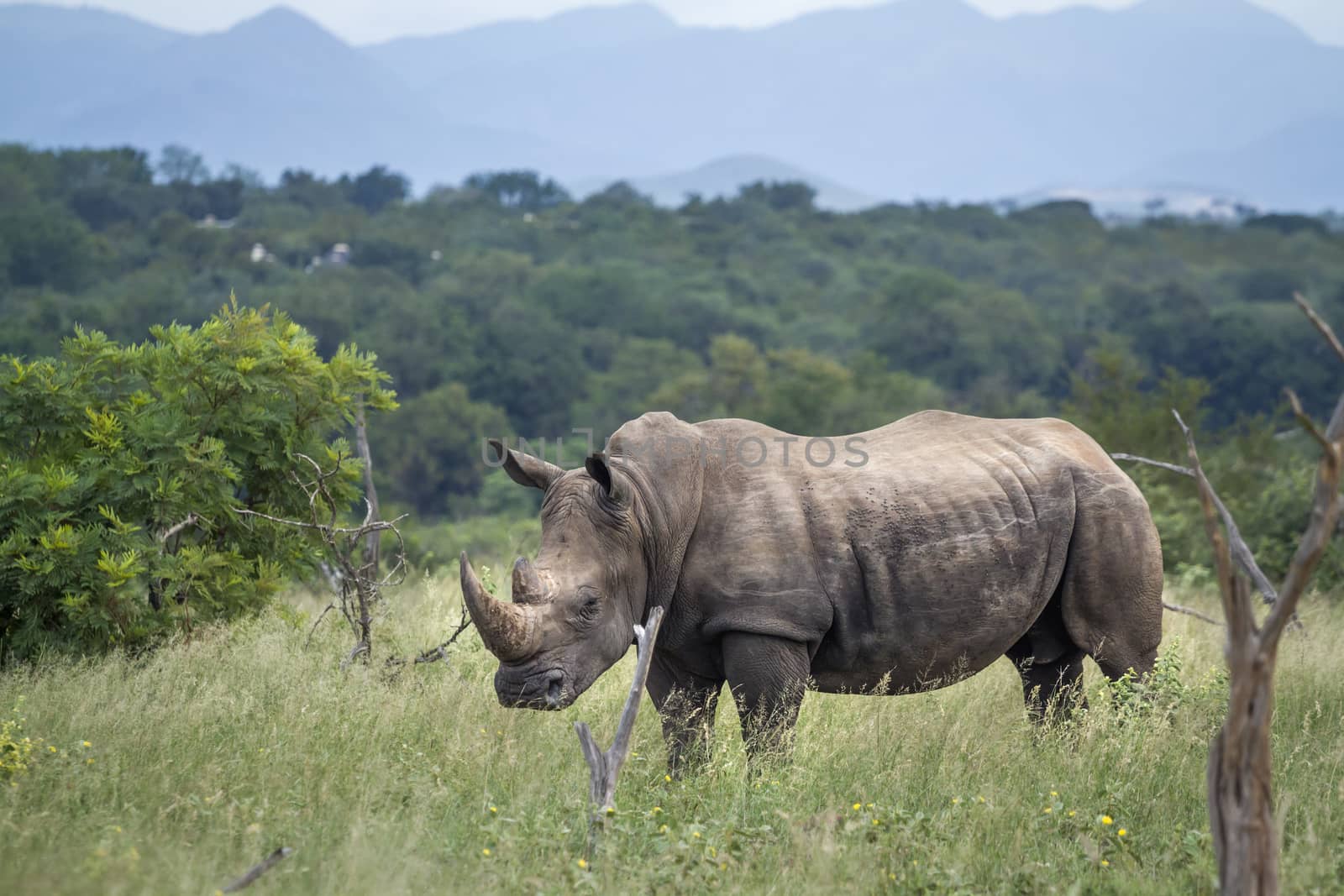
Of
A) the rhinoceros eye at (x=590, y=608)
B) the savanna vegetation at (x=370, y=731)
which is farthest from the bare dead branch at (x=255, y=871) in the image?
the rhinoceros eye at (x=590, y=608)

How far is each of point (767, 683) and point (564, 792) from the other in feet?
3.09

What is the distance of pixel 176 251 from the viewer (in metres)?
64.9

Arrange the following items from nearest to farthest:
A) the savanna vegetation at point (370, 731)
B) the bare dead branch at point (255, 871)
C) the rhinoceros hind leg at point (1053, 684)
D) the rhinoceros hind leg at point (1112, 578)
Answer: the bare dead branch at point (255, 871) → the savanna vegetation at point (370, 731) → the rhinoceros hind leg at point (1112, 578) → the rhinoceros hind leg at point (1053, 684)

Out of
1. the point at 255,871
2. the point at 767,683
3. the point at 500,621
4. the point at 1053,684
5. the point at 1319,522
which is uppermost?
the point at 1319,522

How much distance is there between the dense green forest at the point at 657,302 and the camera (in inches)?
1848

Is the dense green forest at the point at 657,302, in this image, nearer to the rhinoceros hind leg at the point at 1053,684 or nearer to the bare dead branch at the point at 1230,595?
the rhinoceros hind leg at the point at 1053,684

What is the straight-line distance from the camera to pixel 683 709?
6.21 metres

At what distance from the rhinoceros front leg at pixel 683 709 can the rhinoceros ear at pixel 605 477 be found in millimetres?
859

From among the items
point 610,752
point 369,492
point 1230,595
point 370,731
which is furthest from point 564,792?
point 369,492

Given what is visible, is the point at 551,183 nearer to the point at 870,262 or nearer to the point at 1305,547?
the point at 870,262

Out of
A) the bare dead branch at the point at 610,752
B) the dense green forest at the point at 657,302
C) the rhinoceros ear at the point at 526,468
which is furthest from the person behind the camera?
the dense green forest at the point at 657,302

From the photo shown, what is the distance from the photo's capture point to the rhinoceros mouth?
218 inches

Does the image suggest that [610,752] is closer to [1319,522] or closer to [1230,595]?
[1230,595]

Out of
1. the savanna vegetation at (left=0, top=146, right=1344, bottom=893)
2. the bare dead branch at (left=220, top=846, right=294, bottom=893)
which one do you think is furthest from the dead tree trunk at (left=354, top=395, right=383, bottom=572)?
Result: the bare dead branch at (left=220, top=846, right=294, bottom=893)
